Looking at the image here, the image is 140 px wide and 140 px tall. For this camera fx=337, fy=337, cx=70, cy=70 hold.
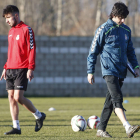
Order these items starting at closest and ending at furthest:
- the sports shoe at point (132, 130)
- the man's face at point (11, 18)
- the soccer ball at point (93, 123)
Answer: the sports shoe at point (132, 130) < the man's face at point (11, 18) < the soccer ball at point (93, 123)

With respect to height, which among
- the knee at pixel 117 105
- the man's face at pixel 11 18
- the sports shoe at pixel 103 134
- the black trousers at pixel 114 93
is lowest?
the sports shoe at pixel 103 134

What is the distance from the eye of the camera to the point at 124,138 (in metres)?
4.82

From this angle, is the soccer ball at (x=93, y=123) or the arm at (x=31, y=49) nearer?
the arm at (x=31, y=49)

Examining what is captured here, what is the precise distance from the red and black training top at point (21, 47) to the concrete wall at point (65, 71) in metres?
11.6

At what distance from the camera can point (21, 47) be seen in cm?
543

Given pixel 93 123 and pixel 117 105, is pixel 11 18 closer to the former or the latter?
pixel 117 105

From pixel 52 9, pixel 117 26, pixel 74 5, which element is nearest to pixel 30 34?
pixel 117 26

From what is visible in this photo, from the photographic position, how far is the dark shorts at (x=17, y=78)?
17.6 ft

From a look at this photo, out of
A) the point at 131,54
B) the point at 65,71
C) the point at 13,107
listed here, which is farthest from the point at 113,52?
the point at 65,71

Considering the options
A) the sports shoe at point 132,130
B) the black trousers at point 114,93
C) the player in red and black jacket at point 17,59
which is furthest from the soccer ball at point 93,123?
the sports shoe at point 132,130

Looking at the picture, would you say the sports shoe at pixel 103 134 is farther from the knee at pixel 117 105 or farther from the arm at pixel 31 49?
the arm at pixel 31 49

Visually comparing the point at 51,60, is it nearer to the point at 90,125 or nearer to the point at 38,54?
the point at 38,54

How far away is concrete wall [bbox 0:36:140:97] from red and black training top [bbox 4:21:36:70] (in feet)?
38.2

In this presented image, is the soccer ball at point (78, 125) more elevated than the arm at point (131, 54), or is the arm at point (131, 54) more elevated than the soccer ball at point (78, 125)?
the arm at point (131, 54)
